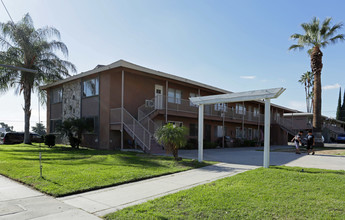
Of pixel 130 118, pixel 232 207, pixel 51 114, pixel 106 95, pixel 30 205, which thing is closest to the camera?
pixel 232 207

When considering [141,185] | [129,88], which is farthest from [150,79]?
[141,185]

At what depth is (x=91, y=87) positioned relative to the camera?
65.7 ft

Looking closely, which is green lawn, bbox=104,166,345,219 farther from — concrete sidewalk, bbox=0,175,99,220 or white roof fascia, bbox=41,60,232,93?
white roof fascia, bbox=41,60,232,93

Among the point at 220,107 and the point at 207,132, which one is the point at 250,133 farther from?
the point at 207,132

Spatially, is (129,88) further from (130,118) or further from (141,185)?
(141,185)

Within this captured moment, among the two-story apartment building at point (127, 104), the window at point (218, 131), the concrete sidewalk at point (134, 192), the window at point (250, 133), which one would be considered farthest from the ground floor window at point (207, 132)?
the concrete sidewalk at point (134, 192)

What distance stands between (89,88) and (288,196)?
17.7 metres

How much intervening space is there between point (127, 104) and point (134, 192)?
1270 centimetres

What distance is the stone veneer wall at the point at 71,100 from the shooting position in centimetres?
2147

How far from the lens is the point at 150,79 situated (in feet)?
66.4

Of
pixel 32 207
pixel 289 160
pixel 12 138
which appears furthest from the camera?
pixel 12 138

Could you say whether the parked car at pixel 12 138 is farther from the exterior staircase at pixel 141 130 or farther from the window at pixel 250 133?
the window at pixel 250 133

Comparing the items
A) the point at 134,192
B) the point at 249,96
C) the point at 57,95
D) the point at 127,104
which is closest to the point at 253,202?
the point at 134,192

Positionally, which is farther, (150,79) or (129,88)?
(150,79)
